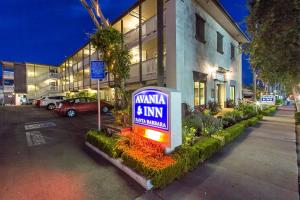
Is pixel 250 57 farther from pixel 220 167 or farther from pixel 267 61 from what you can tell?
pixel 220 167

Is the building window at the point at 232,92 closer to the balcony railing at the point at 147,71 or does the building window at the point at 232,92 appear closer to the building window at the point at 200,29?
the building window at the point at 200,29

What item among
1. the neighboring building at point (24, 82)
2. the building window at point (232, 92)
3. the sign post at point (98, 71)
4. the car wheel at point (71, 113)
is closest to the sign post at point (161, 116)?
the sign post at point (98, 71)

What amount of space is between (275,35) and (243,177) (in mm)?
5528

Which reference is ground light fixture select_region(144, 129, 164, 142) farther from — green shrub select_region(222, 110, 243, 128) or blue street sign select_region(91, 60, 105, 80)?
green shrub select_region(222, 110, 243, 128)

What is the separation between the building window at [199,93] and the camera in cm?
1215

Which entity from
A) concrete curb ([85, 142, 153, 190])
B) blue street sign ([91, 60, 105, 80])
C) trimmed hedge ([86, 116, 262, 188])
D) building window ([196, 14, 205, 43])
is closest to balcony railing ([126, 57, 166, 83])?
building window ([196, 14, 205, 43])

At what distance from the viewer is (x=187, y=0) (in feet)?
36.0

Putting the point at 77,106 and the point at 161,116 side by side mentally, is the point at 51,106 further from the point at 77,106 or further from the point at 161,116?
the point at 161,116

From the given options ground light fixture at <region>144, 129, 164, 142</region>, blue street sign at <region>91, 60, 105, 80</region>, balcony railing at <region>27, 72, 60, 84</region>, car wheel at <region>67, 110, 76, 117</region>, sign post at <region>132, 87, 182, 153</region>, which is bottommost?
car wheel at <region>67, 110, 76, 117</region>

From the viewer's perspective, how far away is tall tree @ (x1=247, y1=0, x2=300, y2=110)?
5852 millimetres

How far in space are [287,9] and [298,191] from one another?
5.76 m

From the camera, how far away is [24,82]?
117ft

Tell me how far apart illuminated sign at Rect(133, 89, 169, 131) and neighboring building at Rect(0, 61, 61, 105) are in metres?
36.9

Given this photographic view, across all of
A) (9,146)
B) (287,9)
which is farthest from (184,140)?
(9,146)
